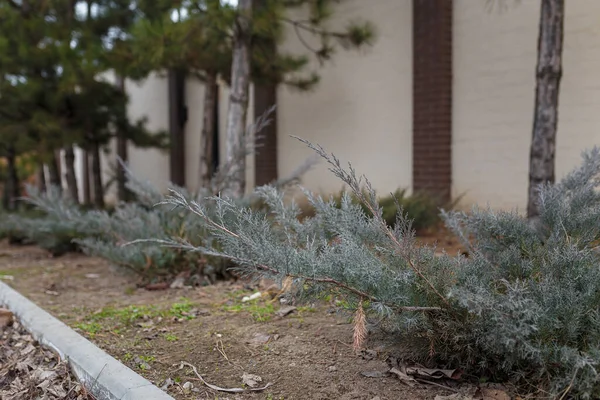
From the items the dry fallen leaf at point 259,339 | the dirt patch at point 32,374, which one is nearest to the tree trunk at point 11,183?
the dirt patch at point 32,374

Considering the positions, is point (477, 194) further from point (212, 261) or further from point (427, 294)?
point (427, 294)

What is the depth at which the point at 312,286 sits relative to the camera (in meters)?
2.62

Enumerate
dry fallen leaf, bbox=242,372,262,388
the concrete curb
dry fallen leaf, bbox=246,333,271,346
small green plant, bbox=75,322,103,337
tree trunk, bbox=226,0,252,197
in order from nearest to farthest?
the concrete curb, dry fallen leaf, bbox=242,372,262,388, dry fallen leaf, bbox=246,333,271,346, small green plant, bbox=75,322,103,337, tree trunk, bbox=226,0,252,197

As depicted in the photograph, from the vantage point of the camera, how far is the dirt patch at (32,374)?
320 cm

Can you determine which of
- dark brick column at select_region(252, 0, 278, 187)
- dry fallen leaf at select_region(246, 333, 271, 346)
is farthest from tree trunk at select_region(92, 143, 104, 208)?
dry fallen leaf at select_region(246, 333, 271, 346)

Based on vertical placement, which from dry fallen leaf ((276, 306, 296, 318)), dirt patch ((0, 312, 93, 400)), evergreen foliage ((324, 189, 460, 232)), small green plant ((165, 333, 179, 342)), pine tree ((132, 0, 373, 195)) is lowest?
dirt patch ((0, 312, 93, 400))

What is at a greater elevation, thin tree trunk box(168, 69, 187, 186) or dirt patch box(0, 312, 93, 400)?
thin tree trunk box(168, 69, 187, 186)

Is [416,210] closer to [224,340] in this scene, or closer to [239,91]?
[239,91]

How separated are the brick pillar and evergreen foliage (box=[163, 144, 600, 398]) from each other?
17.4ft

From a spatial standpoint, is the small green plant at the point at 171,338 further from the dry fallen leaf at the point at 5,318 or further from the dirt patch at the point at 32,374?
the dry fallen leaf at the point at 5,318

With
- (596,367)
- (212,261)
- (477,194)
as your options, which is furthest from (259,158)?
(596,367)

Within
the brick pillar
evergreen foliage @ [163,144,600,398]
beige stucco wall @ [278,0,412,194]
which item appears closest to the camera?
evergreen foliage @ [163,144,600,398]

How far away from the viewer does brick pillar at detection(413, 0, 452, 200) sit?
8.19 metres

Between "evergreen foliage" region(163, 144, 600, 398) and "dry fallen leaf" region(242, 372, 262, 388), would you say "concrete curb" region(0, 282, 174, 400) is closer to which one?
"dry fallen leaf" region(242, 372, 262, 388)
